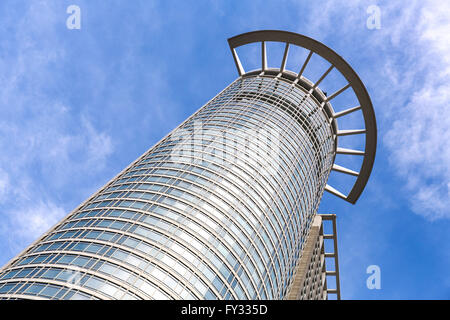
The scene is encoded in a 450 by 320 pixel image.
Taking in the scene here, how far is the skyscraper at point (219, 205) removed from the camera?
1175 inches

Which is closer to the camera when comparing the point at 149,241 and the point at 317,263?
the point at 149,241

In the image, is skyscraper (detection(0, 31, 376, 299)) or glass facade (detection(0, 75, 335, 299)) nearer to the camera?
glass facade (detection(0, 75, 335, 299))

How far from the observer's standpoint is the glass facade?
29.4 m

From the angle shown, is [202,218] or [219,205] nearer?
[202,218]

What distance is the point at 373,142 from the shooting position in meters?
62.7

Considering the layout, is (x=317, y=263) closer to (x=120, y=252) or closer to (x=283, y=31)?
(x=283, y=31)

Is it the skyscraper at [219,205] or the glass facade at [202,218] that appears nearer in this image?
the glass facade at [202,218]

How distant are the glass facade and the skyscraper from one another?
0.12 m

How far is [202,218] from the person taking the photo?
37.4m

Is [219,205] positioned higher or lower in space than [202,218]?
higher

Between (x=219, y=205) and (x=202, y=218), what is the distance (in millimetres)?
3039

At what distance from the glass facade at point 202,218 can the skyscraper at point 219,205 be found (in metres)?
0.12
